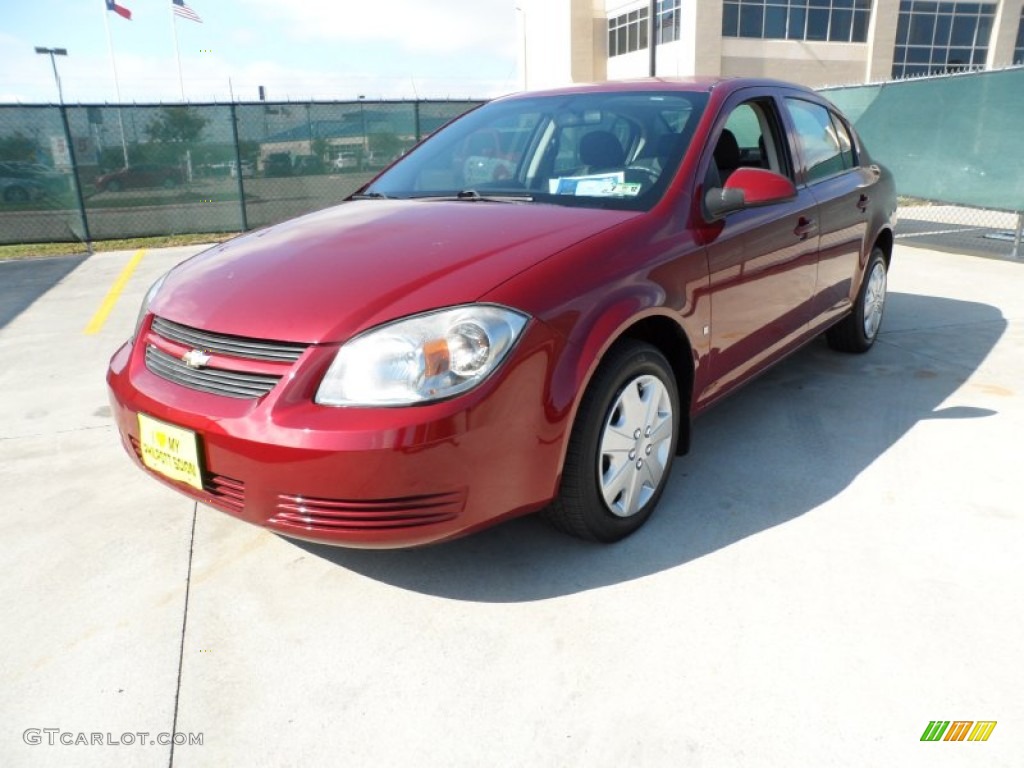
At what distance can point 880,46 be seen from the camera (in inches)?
1352

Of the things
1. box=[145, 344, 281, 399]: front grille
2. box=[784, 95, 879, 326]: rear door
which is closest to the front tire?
box=[145, 344, 281, 399]: front grille

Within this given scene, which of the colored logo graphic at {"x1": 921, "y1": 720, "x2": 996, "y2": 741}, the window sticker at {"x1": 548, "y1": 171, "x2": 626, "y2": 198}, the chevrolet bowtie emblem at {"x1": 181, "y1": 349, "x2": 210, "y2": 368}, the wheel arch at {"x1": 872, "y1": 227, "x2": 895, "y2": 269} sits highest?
the window sticker at {"x1": 548, "y1": 171, "x2": 626, "y2": 198}

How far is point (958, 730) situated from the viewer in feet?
6.12

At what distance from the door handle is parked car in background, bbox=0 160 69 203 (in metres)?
10.5

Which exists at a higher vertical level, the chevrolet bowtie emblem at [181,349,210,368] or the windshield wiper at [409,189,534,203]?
the windshield wiper at [409,189,534,203]

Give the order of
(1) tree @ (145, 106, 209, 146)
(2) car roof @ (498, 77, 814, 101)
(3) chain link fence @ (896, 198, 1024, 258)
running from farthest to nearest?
1. (1) tree @ (145, 106, 209, 146)
2. (3) chain link fence @ (896, 198, 1024, 258)
3. (2) car roof @ (498, 77, 814, 101)

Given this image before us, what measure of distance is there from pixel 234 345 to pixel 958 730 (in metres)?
2.13

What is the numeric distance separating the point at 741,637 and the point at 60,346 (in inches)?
202

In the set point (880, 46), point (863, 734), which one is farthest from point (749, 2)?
point (863, 734)

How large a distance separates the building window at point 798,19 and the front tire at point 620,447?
35.2 m

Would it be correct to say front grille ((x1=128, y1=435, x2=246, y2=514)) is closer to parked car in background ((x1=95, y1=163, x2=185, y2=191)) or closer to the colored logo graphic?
the colored logo graphic

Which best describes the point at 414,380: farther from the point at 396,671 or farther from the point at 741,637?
the point at 741,637

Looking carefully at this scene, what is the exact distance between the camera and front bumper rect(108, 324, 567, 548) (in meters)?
2.02

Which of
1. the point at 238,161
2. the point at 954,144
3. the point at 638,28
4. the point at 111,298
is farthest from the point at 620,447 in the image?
the point at 638,28
